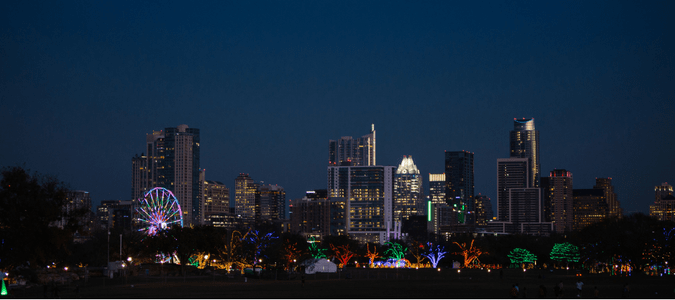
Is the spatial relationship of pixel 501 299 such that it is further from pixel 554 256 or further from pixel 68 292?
pixel 554 256

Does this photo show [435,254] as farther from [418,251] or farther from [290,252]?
[290,252]

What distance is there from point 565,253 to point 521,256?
13.2m

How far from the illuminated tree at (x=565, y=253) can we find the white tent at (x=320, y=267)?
50.1 meters

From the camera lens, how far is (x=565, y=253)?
134 m

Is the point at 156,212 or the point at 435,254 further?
the point at 435,254

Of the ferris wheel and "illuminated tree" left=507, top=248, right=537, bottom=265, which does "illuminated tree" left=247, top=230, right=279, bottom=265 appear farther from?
"illuminated tree" left=507, top=248, right=537, bottom=265

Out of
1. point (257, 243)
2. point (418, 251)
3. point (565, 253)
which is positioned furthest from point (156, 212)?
point (418, 251)

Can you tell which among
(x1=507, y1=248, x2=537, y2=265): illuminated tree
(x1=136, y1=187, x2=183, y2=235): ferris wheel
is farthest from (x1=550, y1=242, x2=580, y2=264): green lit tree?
(x1=136, y1=187, x2=183, y2=235): ferris wheel

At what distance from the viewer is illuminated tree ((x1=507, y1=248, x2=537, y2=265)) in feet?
476

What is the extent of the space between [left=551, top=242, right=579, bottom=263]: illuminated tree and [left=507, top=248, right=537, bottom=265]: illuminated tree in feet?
22.2

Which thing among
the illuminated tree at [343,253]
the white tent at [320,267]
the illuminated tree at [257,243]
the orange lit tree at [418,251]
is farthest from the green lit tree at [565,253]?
the illuminated tree at [257,243]

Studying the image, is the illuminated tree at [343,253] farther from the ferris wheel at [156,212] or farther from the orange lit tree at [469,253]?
the ferris wheel at [156,212]

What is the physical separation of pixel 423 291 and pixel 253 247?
52.1 meters

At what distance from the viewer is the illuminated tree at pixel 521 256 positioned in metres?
145
